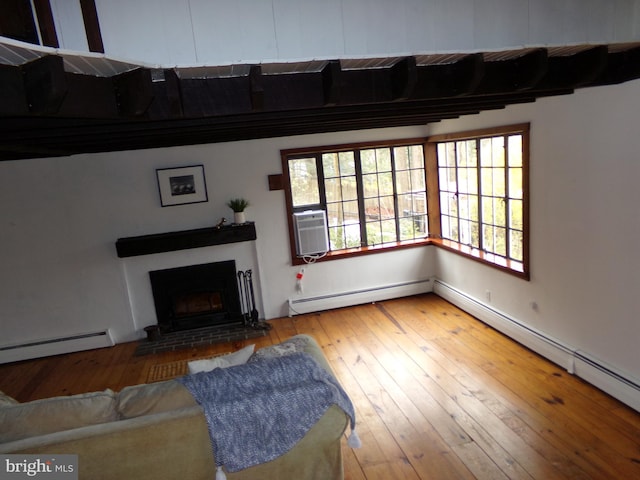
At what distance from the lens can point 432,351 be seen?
166 inches

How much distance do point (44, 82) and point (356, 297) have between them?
4.59 m

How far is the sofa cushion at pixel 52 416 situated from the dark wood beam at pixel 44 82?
5.09 ft

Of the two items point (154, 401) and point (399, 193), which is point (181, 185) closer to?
point (399, 193)

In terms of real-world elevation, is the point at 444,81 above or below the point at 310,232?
above

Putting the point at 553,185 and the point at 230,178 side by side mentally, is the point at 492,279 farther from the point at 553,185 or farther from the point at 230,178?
the point at 230,178

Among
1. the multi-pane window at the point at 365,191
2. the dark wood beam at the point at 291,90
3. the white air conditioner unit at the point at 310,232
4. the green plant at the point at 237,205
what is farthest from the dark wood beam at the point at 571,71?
the green plant at the point at 237,205

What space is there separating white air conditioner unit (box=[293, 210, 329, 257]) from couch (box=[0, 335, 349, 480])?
3120 millimetres

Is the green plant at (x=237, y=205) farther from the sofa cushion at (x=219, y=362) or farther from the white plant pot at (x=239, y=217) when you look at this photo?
the sofa cushion at (x=219, y=362)

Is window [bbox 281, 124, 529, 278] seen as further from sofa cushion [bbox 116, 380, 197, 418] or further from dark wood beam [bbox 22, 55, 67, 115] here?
dark wood beam [bbox 22, 55, 67, 115]

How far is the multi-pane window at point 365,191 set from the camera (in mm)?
5457

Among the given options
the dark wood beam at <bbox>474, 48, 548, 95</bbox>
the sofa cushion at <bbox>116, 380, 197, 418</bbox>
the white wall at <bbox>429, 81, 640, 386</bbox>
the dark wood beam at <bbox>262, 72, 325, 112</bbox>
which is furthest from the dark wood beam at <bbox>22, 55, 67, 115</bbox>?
the white wall at <bbox>429, 81, 640, 386</bbox>

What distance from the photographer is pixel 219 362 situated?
271 cm

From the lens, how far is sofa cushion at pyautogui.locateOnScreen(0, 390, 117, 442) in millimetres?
2160

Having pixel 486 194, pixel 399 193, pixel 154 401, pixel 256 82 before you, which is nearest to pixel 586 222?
pixel 486 194
